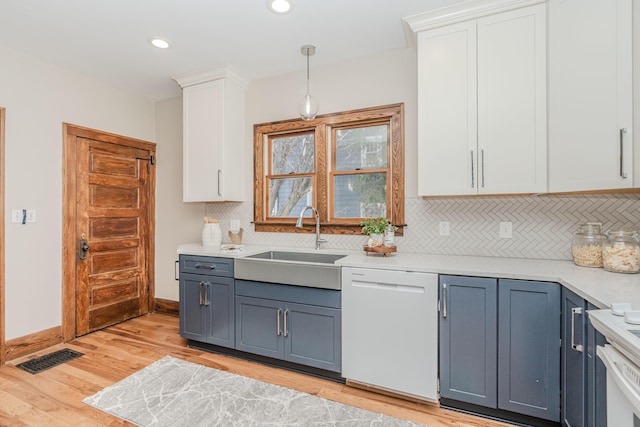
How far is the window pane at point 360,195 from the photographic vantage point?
2.85m

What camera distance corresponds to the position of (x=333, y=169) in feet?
9.92

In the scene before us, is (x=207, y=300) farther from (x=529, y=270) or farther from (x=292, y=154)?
(x=529, y=270)

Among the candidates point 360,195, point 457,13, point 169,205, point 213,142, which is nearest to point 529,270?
point 360,195

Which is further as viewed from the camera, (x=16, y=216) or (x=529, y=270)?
(x=16, y=216)

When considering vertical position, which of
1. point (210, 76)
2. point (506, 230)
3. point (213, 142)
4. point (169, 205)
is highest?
point (210, 76)

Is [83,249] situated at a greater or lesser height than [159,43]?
lesser

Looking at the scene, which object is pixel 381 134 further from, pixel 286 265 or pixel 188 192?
pixel 188 192

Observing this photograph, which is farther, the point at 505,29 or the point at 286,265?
the point at 286,265

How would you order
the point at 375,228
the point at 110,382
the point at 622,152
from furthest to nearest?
the point at 375,228 < the point at 110,382 < the point at 622,152

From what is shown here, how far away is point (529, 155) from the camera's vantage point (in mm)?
1996

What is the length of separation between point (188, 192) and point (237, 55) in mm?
1472

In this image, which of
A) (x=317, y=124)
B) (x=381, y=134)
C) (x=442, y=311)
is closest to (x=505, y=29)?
(x=381, y=134)

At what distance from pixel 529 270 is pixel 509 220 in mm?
642

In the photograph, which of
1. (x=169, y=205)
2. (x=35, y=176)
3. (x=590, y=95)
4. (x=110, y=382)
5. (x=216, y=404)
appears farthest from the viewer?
(x=169, y=205)
